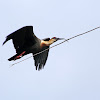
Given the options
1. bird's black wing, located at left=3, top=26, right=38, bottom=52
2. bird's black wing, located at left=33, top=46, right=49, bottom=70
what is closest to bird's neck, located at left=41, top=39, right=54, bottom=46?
bird's black wing, located at left=3, top=26, right=38, bottom=52

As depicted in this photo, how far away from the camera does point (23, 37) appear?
1331 cm

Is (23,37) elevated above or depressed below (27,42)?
above

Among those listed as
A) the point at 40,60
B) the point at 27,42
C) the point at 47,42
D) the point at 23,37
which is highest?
the point at 23,37

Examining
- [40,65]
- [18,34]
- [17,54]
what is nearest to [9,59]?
[17,54]

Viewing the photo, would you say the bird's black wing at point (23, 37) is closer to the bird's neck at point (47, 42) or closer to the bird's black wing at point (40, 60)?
the bird's neck at point (47, 42)

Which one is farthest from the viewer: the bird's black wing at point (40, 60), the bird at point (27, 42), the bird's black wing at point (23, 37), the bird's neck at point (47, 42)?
the bird's black wing at point (40, 60)

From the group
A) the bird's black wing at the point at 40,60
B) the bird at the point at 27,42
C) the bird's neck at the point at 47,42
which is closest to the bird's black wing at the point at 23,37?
the bird at the point at 27,42

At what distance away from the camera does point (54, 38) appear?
1484 centimetres

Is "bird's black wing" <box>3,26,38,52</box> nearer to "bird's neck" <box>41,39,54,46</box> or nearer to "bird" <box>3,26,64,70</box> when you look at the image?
"bird" <box>3,26,64,70</box>

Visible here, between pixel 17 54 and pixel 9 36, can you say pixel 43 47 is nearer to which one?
pixel 17 54

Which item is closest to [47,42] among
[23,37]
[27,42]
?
[27,42]

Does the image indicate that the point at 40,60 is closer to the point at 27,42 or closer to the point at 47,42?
the point at 47,42

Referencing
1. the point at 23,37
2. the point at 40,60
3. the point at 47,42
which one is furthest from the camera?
the point at 40,60

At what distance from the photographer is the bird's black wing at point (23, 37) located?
12642mm
